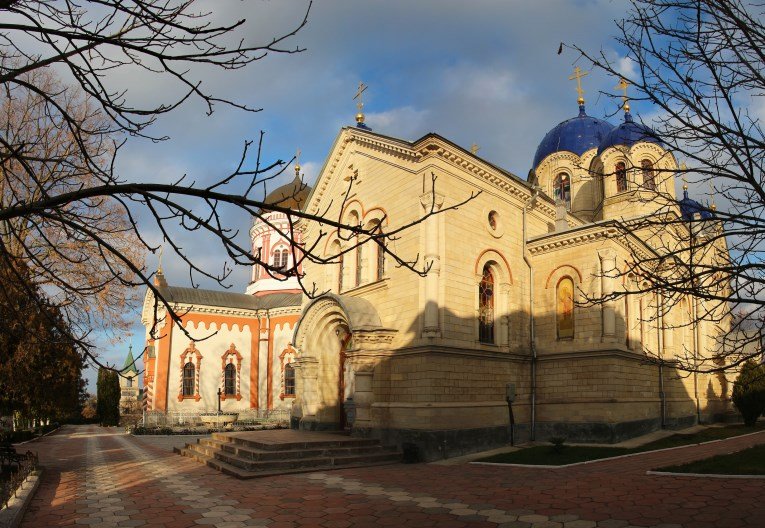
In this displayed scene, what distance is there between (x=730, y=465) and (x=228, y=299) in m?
28.7

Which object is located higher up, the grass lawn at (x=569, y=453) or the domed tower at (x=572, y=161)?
the domed tower at (x=572, y=161)

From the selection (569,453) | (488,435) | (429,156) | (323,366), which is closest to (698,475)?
(569,453)

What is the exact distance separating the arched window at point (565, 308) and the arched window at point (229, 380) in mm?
21382

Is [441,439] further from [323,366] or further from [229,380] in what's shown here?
[229,380]

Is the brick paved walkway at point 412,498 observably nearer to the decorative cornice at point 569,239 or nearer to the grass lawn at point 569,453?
the grass lawn at point 569,453

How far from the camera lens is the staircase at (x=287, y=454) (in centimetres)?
1252

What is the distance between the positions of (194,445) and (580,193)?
21.3 metres

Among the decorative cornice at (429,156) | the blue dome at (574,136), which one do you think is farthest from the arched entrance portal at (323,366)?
the blue dome at (574,136)

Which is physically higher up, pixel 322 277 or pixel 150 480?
pixel 322 277

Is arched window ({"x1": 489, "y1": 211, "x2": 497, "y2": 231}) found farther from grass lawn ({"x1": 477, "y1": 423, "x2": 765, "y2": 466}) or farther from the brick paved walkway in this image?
the brick paved walkway

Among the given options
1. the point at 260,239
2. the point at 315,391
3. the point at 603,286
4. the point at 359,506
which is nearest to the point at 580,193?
the point at 603,286

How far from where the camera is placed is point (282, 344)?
33.7 meters

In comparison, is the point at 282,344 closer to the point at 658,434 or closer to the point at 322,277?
the point at 322,277

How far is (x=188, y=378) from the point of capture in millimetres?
31484
